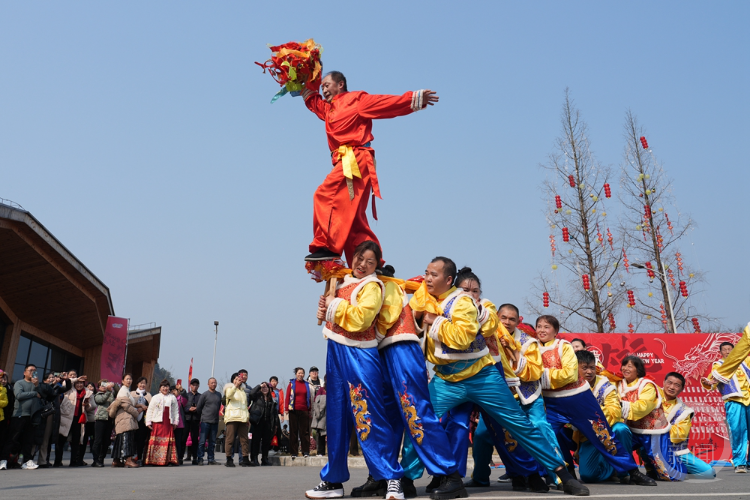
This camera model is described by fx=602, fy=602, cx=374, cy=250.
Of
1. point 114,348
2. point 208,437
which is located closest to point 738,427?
point 208,437

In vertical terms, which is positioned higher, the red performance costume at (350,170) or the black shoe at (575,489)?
the red performance costume at (350,170)

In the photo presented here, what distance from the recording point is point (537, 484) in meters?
4.57

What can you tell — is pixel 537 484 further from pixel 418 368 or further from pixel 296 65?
pixel 296 65

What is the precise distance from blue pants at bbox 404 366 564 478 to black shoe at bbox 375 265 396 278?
0.92 meters

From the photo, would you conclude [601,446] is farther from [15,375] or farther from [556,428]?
[15,375]

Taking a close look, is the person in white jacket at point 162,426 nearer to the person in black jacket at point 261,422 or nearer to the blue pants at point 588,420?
the person in black jacket at point 261,422

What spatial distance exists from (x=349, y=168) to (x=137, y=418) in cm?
780

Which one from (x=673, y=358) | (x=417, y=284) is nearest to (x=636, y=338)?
(x=673, y=358)

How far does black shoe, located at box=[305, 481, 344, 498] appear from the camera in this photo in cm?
379

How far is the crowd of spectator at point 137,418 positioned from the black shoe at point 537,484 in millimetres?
7310

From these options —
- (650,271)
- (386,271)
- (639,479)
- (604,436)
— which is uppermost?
(650,271)

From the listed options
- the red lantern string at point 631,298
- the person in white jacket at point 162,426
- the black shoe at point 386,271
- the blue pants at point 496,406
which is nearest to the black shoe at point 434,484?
the blue pants at point 496,406

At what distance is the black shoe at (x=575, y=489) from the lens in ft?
13.1

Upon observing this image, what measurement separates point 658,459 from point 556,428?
1.57 metres
